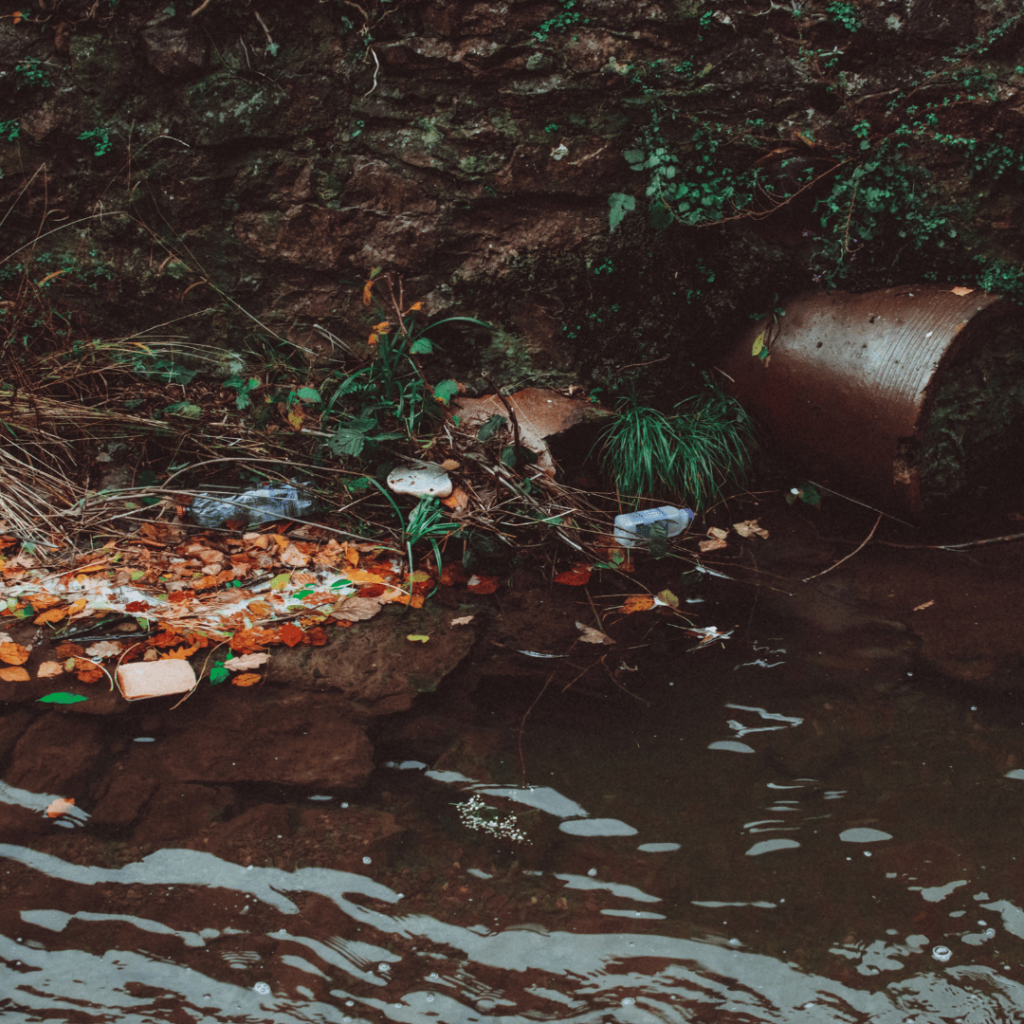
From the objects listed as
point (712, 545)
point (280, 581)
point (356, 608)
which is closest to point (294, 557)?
point (280, 581)

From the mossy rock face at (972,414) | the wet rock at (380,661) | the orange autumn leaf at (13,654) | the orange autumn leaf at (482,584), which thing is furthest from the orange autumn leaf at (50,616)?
the mossy rock face at (972,414)

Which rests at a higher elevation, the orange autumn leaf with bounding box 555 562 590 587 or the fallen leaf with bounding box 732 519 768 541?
the fallen leaf with bounding box 732 519 768 541

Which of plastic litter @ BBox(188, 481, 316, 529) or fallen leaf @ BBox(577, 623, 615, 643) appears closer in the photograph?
fallen leaf @ BBox(577, 623, 615, 643)

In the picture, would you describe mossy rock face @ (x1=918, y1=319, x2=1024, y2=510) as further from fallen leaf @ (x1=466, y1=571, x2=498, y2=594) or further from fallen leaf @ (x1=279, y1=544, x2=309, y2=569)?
fallen leaf @ (x1=279, y1=544, x2=309, y2=569)

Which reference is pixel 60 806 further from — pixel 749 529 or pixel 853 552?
pixel 853 552

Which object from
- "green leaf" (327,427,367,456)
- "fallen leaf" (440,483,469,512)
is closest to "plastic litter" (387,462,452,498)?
"fallen leaf" (440,483,469,512)

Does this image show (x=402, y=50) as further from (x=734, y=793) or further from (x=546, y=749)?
(x=734, y=793)

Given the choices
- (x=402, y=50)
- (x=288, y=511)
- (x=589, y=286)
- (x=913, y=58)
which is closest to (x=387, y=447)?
(x=288, y=511)

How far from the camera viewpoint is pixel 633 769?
2.07m

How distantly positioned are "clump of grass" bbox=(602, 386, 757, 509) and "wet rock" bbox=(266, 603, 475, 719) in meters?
1.03

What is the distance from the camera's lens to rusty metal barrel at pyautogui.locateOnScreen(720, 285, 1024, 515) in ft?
9.61

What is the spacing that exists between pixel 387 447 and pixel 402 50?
155 cm

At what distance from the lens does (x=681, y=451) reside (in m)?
3.34

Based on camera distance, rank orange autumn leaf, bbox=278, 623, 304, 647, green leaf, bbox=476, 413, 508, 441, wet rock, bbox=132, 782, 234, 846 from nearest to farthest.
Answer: wet rock, bbox=132, 782, 234, 846
orange autumn leaf, bbox=278, 623, 304, 647
green leaf, bbox=476, 413, 508, 441
